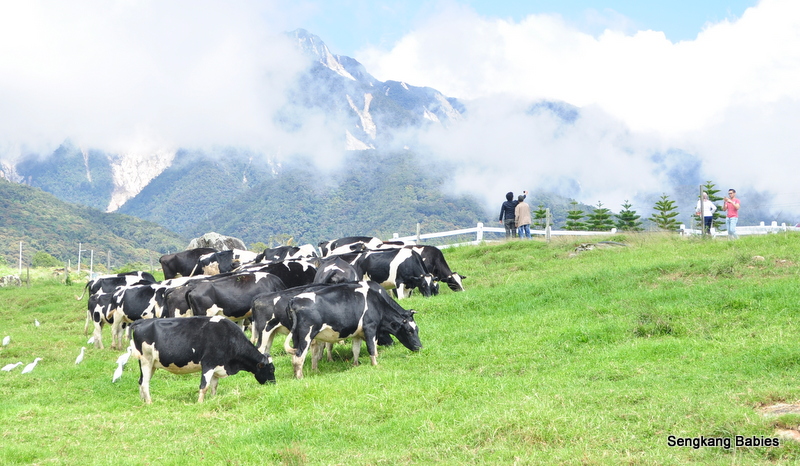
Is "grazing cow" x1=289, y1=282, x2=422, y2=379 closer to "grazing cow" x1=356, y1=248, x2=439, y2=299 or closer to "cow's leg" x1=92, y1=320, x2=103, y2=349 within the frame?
"grazing cow" x1=356, y1=248, x2=439, y2=299

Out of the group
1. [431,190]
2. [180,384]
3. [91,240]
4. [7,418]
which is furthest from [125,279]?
[431,190]

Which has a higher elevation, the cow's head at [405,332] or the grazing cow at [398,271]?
the grazing cow at [398,271]

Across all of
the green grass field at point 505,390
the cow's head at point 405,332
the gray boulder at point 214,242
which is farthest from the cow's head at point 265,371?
the gray boulder at point 214,242

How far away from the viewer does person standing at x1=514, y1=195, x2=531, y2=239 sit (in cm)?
2966

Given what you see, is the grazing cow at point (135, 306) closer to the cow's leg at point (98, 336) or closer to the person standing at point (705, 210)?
the cow's leg at point (98, 336)

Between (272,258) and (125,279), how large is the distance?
17.0 feet

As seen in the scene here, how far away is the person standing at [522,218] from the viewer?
29656 millimetres

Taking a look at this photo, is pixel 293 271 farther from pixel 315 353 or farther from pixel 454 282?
pixel 315 353

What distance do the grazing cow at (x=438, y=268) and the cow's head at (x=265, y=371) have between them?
10371 mm

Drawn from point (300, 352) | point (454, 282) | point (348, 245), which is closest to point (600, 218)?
point (348, 245)

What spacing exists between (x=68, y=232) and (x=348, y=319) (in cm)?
10496

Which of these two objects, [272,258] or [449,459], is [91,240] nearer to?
[272,258]

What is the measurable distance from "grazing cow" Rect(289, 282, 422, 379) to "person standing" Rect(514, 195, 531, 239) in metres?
15.9

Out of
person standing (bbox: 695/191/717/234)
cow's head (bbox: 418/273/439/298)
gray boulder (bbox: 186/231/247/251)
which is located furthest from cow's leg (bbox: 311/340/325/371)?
gray boulder (bbox: 186/231/247/251)
